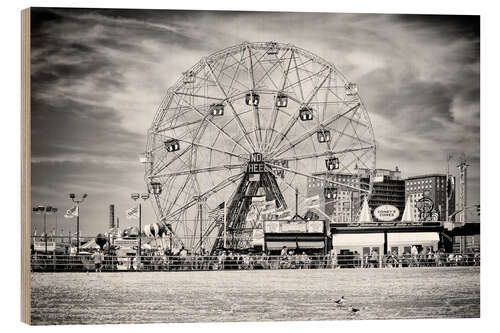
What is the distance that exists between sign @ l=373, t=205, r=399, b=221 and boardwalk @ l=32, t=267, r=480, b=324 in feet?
3.98

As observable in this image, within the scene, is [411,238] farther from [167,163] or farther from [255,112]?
[167,163]

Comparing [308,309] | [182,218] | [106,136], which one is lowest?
[308,309]

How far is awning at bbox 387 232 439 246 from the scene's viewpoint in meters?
23.9

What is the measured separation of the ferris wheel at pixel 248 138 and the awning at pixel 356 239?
907 mm

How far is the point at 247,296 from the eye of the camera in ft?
71.1

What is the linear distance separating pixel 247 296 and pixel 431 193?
14.5ft

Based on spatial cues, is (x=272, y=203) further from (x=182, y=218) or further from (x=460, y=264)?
(x=460, y=264)

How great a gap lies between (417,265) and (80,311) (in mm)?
7182

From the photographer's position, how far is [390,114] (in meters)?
22.4

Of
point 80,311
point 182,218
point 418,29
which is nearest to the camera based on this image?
point 80,311

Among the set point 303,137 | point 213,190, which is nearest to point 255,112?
point 303,137

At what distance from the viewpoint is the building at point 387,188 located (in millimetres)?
23152

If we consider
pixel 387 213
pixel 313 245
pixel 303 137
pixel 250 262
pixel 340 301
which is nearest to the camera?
pixel 340 301

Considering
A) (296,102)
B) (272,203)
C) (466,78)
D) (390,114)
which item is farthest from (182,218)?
(466,78)
